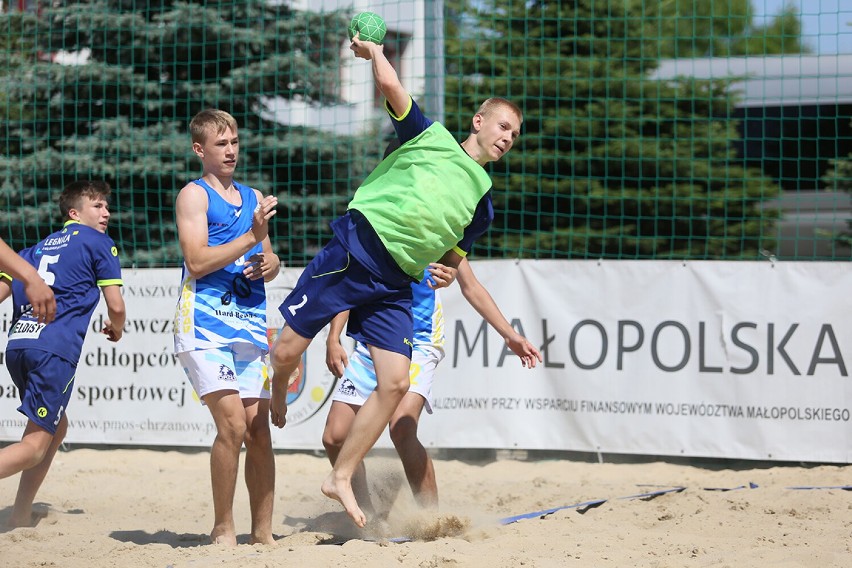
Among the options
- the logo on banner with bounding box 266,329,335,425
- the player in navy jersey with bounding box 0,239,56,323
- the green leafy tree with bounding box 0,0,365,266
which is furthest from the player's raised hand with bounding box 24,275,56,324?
the green leafy tree with bounding box 0,0,365,266

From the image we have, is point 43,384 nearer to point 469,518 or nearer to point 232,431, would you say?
point 232,431

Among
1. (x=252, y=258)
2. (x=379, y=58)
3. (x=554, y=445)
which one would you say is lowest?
(x=554, y=445)

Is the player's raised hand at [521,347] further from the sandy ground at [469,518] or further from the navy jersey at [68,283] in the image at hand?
the navy jersey at [68,283]

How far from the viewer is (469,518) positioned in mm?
4492

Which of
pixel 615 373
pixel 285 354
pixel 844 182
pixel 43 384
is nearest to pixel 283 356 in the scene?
pixel 285 354

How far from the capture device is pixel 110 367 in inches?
292

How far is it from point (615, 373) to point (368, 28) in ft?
11.8

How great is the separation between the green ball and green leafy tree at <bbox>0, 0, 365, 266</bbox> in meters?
5.75

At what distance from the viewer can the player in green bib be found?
152 inches

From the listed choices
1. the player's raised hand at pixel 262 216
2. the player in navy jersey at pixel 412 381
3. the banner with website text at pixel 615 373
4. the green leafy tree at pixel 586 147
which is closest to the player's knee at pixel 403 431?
the player in navy jersey at pixel 412 381

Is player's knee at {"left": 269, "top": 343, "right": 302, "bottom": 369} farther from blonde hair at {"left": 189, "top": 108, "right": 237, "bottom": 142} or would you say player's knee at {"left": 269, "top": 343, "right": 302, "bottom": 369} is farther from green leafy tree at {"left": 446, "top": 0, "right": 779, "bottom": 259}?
green leafy tree at {"left": 446, "top": 0, "right": 779, "bottom": 259}

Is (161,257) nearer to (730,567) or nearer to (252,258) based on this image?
(252,258)

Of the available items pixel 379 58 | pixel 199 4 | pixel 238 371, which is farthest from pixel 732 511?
pixel 199 4

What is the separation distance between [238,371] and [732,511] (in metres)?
2.45
